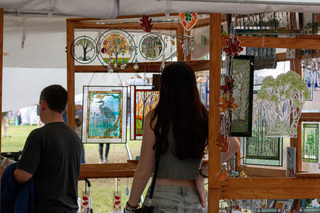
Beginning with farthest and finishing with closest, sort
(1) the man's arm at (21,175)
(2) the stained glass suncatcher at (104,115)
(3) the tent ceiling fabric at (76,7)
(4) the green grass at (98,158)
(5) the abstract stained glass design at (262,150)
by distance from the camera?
(4) the green grass at (98,158) < (2) the stained glass suncatcher at (104,115) < (5) the abstract stained glass design at (262,150) < (1) the man's arm at (21,175) < (3) the tent ceiling fabric at (76,7)

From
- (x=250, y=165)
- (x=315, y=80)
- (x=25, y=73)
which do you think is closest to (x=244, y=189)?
(x=250, y=165)

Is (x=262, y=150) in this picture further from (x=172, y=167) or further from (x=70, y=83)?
(x=70, y=83)

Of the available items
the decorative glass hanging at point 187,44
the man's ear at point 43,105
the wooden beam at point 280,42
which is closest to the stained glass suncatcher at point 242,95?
the wooden beam at point 280,42

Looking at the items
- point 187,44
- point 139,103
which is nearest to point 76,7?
point 187,44

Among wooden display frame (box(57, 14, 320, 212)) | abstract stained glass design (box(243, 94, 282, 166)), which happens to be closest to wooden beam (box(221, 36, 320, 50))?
wooden display frame (box(57, 14, 320, 212))

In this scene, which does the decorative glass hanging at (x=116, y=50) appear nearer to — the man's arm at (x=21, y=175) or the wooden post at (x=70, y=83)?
the wooden post at (x=70, y=83)

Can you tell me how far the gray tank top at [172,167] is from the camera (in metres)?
2.33

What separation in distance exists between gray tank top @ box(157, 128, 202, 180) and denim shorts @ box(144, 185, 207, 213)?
5 cm

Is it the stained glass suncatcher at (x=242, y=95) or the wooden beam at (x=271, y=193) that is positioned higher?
the stained glass suncatcher at (x=242, y=95)

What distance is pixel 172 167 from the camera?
2.33 m

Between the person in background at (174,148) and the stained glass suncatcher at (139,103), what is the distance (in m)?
1.77

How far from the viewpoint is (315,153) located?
3.09 meters

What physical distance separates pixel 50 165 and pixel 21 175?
177 mm

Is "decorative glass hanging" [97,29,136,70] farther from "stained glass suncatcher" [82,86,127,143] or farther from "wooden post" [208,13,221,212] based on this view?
"wooden post" [208,13,221,212]
